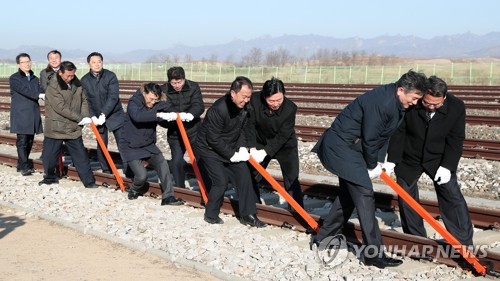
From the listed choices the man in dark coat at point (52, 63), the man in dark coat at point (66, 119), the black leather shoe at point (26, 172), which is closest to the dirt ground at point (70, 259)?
the man in dark coat at point (66, 119)

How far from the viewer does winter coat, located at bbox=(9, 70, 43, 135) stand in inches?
461

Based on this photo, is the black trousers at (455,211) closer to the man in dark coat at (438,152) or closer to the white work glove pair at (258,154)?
the man in dark coat at (438,152)

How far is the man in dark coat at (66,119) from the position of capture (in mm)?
10430

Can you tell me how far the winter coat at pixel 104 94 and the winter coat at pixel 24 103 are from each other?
46.5 inches

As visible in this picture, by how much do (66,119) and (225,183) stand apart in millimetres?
3249

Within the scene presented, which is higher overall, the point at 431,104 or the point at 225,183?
the point at 431,104

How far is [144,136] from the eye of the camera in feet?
31.2

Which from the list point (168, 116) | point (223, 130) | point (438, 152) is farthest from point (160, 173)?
point (438, 152)

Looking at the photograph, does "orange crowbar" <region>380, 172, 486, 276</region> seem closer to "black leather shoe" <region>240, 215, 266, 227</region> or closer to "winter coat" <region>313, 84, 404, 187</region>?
"winter coat" <region>313, 84, 404, 187</region>

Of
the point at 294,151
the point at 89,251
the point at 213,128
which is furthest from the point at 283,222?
the point at 89,251

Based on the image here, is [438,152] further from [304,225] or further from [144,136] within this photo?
[144,136]

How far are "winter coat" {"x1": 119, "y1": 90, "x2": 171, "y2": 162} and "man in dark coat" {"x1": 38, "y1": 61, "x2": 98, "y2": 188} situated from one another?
1.20 metres

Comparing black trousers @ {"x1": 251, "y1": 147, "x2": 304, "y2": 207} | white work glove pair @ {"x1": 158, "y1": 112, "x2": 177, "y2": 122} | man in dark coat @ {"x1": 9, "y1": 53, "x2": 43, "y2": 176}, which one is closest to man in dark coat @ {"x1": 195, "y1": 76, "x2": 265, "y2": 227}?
black trousers @ {"x1": 251, "y1": 147, "x2": 304, "y2": 207}

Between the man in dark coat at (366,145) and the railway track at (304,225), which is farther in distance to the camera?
the railway track at (304,225)
